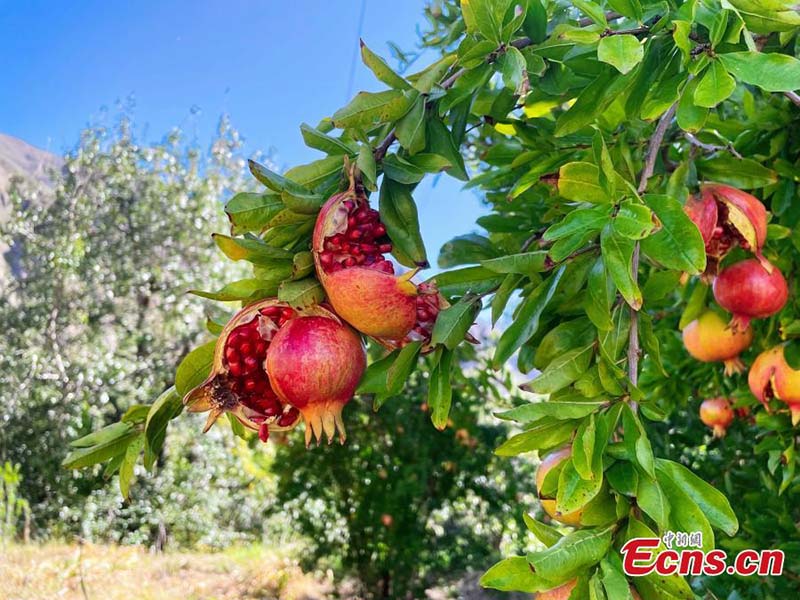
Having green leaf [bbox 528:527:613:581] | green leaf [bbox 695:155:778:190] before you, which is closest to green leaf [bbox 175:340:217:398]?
green leaf [bbox 528:527:613:581]

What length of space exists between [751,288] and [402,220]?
54 centimetres

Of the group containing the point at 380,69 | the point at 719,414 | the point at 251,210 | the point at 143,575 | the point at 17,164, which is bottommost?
the point at 143,575

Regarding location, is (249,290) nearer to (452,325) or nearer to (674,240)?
(452,325)

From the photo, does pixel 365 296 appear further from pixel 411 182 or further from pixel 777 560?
pixel 777 560

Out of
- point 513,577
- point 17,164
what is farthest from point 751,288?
point 17,164

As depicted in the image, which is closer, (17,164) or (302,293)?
(302,293)

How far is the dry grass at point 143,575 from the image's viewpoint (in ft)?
12.1

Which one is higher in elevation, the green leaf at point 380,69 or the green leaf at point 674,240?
the green leaf at point 380,69

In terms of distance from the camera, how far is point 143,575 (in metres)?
4.15

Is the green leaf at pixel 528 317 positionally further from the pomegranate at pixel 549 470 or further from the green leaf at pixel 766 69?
the green leaf at pixel 766 69

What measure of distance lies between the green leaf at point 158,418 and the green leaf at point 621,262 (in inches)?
17.3

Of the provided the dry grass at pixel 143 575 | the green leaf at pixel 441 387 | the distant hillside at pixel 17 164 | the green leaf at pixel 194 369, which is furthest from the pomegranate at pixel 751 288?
the distant hillside at pixel 17 164

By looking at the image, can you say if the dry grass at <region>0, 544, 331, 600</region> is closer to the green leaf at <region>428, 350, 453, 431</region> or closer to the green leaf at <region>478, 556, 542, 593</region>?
the green leaf at <region>428, 350, 453, 431</region>

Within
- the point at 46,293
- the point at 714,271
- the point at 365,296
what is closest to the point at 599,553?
the point at 365,296
